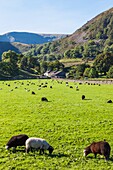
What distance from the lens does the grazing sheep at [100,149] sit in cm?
1614

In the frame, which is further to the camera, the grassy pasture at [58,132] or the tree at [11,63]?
the tree at [11,63]

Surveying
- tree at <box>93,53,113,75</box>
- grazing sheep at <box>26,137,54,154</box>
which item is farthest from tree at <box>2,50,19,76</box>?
grazing sheep at <box>26,137,54,154</box>

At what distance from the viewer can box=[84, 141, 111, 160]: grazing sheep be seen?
16.1m

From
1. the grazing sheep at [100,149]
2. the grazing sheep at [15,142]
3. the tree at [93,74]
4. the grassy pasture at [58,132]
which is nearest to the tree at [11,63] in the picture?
the tree at [93,74]

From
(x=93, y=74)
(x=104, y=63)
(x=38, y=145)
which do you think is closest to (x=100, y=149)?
(x=38, y=145)

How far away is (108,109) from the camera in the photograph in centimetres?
3366

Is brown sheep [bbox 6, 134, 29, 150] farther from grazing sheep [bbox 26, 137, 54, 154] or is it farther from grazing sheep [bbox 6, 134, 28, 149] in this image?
grazing sheep [bbox 26, 137, 54, 154]

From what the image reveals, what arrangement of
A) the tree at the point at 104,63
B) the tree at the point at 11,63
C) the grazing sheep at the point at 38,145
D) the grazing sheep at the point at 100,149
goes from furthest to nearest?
the tree at the point at 11,63
the tree at the point at 104,63
the grazing sheep at the point at 38,145
the grazing sheep at the point at 100,149

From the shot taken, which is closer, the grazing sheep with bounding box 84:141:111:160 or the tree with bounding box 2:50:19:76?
the grazing sheep with bounding box 84:141:111:160

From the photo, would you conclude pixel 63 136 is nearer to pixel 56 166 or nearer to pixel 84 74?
pixel 56 166

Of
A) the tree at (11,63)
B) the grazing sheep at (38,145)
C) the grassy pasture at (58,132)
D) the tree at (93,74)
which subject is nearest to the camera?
the grassy pasture at (58,132)

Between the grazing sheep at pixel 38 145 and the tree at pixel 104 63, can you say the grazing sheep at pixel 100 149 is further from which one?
the tree at pixel 104 63

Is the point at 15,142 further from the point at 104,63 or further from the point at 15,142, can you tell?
the point at 104,63

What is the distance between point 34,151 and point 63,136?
4272 millimetres
